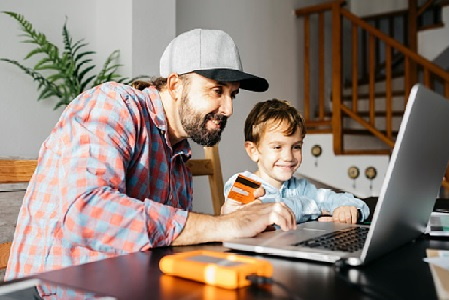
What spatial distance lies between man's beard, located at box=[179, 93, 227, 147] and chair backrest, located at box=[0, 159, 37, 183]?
0.38 metres

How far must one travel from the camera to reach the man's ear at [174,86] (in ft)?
4.40

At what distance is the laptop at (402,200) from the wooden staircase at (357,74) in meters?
3.01

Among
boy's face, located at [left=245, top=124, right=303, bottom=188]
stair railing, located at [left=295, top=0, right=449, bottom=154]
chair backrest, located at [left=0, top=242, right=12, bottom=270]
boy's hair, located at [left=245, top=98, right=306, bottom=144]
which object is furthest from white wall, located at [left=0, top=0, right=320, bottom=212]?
chair backrest, located at [left=0, top=242, right=12, bottom=270]

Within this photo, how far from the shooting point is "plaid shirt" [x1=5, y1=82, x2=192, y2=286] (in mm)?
927

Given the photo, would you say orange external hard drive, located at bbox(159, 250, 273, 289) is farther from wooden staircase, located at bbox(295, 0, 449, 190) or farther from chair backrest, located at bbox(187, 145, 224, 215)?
wooden staircase, located at bbox(295, 0, 449, 190)

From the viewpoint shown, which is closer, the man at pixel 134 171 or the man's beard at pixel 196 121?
the man at pixel 134 171

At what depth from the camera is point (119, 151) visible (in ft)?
3.44

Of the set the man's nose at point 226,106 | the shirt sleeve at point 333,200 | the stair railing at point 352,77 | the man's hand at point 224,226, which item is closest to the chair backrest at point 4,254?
the man's hand at point 224,226

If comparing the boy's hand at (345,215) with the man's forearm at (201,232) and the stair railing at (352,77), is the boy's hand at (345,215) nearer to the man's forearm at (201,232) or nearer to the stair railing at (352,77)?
the man's forearm at (201,232)

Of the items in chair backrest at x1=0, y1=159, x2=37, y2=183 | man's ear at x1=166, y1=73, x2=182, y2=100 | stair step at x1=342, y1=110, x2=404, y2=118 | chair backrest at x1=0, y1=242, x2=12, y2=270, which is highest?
stair step at x1=342, y1=110, x2=404, y2=118

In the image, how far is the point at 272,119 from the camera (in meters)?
1.87

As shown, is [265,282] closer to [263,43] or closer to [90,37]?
[90,37]

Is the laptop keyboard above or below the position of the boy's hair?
below

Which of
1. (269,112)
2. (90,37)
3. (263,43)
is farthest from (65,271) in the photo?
(263,43)
